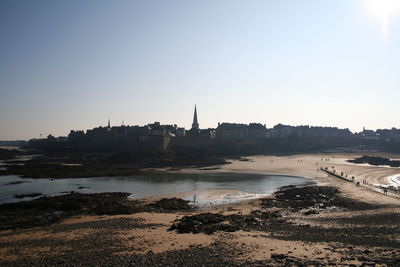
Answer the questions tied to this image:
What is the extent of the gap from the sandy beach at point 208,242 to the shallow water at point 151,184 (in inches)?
405

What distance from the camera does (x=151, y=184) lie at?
1403 inches

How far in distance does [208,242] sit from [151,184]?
22320 mm

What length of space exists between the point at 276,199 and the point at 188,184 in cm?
1201

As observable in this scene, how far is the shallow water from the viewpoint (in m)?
30.5

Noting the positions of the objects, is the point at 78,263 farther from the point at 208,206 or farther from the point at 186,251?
the point at 208,206

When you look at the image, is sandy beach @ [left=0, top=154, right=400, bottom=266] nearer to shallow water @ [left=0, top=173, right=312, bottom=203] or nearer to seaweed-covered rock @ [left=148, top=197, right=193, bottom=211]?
seaweed-covered rock @ [left=148, top=197, right=193, bottom=211]

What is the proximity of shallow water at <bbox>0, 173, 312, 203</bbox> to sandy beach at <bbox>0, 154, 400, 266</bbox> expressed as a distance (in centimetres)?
1028

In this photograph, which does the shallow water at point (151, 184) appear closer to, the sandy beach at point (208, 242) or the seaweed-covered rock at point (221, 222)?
the seaweed-covered rock at point (221, 222)

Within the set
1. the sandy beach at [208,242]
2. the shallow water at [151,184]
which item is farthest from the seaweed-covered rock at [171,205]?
the shallow water at [151,184]

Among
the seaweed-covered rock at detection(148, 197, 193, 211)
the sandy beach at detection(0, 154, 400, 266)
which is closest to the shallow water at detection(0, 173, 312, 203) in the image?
the seaweed-covered rock at detection(148, 197, 193, 211)

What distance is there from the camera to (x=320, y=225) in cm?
1709

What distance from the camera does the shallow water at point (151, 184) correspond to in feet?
100

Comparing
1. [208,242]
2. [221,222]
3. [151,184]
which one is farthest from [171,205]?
[151,184]

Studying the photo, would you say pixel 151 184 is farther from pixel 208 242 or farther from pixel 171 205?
pixel 208 242
